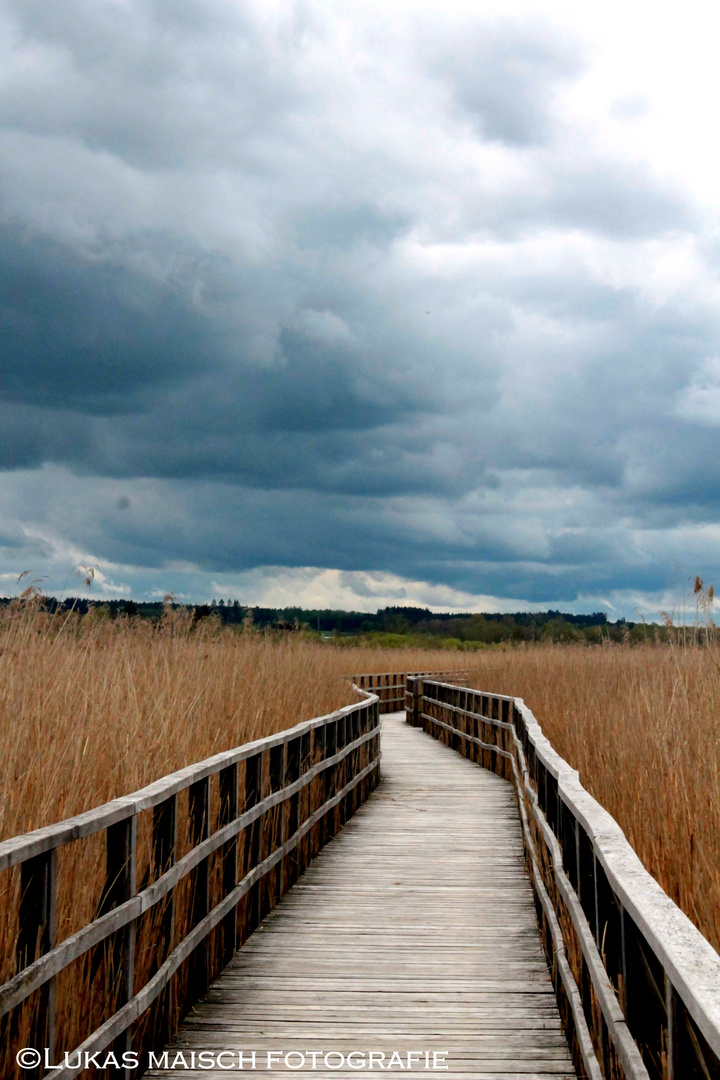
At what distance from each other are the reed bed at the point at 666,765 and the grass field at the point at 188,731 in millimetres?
14

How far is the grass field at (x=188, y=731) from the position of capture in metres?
4.10

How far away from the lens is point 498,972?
5891 millimetres

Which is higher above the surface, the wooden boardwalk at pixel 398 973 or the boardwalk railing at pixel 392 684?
the boardwalk railing at pixel 392 684

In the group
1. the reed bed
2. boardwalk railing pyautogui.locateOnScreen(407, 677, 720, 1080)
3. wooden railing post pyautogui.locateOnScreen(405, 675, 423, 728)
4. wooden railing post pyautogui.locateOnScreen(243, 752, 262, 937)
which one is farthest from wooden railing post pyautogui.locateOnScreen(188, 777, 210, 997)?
wooden railing post pyautogui.locateOnScreen(405, 675, 423, 728)

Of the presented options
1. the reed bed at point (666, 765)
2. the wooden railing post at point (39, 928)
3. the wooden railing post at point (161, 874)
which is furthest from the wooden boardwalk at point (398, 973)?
the wooden railing post at point (39, 928)

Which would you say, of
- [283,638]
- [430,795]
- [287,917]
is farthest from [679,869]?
[283,638]

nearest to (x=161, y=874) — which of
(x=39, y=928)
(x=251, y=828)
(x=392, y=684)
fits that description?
(x=39, y=928)

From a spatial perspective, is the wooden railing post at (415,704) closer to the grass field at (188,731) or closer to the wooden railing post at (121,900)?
the grass field at (188,731)

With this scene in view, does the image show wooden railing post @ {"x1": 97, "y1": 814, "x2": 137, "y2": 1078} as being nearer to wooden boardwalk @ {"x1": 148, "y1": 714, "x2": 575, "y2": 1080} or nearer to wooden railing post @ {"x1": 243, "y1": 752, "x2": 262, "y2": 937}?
wooden boardwalk @ {"x1": 148, "y1": 714, "x2": 575, "y2": 1080}

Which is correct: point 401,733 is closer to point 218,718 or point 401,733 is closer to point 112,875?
point 218,718

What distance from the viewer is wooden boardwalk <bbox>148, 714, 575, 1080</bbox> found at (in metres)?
4.63

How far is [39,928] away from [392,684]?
2642 cm

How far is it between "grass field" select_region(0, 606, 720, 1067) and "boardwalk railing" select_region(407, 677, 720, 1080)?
0.34 m

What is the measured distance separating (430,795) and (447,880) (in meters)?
4.79
